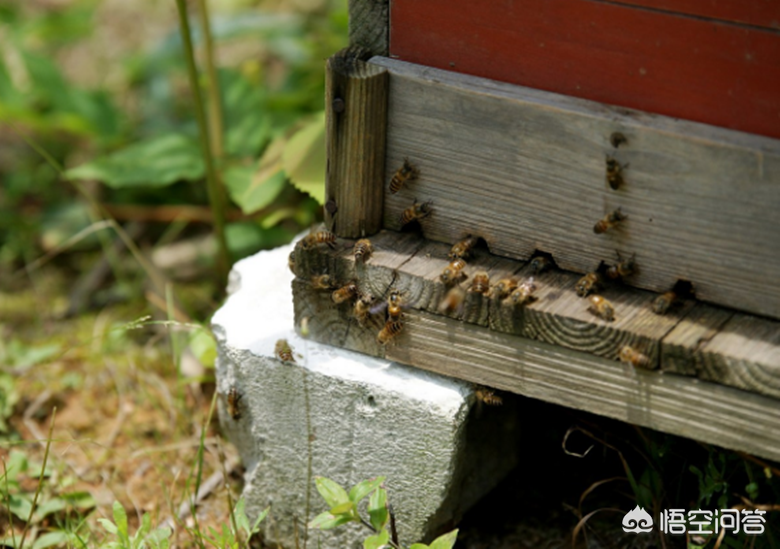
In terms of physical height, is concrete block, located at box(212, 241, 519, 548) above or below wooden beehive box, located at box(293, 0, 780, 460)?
below

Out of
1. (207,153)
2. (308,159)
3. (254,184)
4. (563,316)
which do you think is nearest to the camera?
(563,316)

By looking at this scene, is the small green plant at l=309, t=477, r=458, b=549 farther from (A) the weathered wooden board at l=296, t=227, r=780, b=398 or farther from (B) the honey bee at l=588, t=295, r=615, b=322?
(B) the honey bee at l=588, t=295, r=615, b=322

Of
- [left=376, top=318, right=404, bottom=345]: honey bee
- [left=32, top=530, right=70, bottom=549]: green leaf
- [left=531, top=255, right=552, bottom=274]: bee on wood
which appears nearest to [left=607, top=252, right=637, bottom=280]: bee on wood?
[left=531, top=255, right=552, bottom=274]: bee on wood

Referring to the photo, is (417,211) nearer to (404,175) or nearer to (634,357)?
(404,175)

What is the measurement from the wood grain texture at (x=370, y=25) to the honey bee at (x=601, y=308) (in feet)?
3.15

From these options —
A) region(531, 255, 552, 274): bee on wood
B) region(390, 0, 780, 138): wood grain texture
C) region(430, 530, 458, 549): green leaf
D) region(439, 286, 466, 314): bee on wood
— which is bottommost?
region(430, 530, 458, 549): green leaf

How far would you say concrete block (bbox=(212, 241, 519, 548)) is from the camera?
275 centimetres

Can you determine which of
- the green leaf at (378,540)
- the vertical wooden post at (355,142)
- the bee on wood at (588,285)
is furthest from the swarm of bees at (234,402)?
the bee on wood at (588,285)

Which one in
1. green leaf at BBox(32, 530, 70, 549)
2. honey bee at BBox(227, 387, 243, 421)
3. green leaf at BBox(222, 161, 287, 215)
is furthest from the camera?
green leaf at BBox(222, 161, 287, 215)

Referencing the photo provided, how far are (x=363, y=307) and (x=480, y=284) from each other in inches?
14.3

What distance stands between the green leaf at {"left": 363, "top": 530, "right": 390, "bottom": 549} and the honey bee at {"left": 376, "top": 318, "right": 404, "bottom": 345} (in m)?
0.57

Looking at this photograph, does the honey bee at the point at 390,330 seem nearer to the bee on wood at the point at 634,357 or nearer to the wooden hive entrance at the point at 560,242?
the wooden hive entrance at the point at 560,242

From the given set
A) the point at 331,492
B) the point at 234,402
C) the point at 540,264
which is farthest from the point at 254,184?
the point at 331,492

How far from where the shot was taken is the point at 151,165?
418 cm
